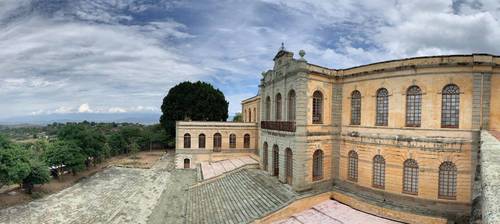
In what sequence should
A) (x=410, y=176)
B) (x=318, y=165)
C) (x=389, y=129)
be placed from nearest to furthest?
(x=410, y=176) < (x=389, y=129) < (x=318, y=165)

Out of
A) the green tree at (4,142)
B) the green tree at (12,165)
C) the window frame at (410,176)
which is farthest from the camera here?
the green tree at (4,142)

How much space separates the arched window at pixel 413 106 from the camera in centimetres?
1577

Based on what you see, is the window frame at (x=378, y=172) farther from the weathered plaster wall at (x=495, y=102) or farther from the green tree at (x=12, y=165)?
Answer: the green tree at (x=12, y=165)

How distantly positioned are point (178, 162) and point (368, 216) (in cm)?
2294

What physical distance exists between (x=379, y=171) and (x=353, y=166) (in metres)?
1.87

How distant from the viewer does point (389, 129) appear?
16734 mm

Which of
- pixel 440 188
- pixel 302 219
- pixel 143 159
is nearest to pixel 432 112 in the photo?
pixel 440 188

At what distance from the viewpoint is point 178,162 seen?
3278 cm

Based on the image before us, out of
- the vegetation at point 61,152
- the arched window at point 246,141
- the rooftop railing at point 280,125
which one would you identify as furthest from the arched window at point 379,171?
the vegetation at point 61,152

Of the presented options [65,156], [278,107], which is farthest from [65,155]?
[278,107]

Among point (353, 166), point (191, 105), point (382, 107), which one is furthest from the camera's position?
point (191, 105)

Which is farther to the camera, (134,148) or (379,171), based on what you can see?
(134,148)

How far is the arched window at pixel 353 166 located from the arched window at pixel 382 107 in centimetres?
269

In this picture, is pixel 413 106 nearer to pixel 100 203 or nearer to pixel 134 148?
pixel 100 203
